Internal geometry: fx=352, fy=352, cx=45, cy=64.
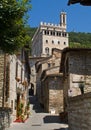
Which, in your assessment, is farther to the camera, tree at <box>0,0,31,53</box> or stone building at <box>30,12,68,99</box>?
stone building at <box>30,12,68,99</box>

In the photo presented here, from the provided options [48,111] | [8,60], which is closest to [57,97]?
[48,111]

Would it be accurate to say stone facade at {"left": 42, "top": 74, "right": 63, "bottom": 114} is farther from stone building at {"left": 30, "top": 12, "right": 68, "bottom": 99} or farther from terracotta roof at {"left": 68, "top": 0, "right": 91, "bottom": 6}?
stone building at {"left": 30, "top": 12, "right": 68, "bottom": 99}

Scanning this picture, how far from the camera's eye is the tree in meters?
14.3

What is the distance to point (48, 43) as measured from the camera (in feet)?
458

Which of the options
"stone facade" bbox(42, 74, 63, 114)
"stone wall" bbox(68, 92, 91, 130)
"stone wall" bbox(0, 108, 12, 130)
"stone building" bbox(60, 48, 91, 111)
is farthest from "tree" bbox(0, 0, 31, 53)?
"stone facade" bbox(42, 74, 63, 114)

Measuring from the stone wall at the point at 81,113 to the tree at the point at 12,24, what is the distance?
3.93 meters

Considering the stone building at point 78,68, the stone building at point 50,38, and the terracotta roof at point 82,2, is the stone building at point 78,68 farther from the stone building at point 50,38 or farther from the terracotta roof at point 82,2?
the stone building at point 50,38

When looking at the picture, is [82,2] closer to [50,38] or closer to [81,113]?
[81,113]

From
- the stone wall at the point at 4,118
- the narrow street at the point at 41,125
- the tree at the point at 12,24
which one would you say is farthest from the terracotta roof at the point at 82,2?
the narrow street at the point at 41,125

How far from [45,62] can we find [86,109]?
46316mm

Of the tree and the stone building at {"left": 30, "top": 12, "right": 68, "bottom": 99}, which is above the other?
the stone building at {"left": 30, "top": 12, "right": 68, "bottom": 99}

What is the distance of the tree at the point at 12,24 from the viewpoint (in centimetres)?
1431

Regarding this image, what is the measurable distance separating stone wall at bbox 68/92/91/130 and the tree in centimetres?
393

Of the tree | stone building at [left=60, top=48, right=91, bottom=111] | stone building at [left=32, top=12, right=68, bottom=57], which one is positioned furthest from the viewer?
stone building at [left=32, top=12, right=68, bottom=57]
